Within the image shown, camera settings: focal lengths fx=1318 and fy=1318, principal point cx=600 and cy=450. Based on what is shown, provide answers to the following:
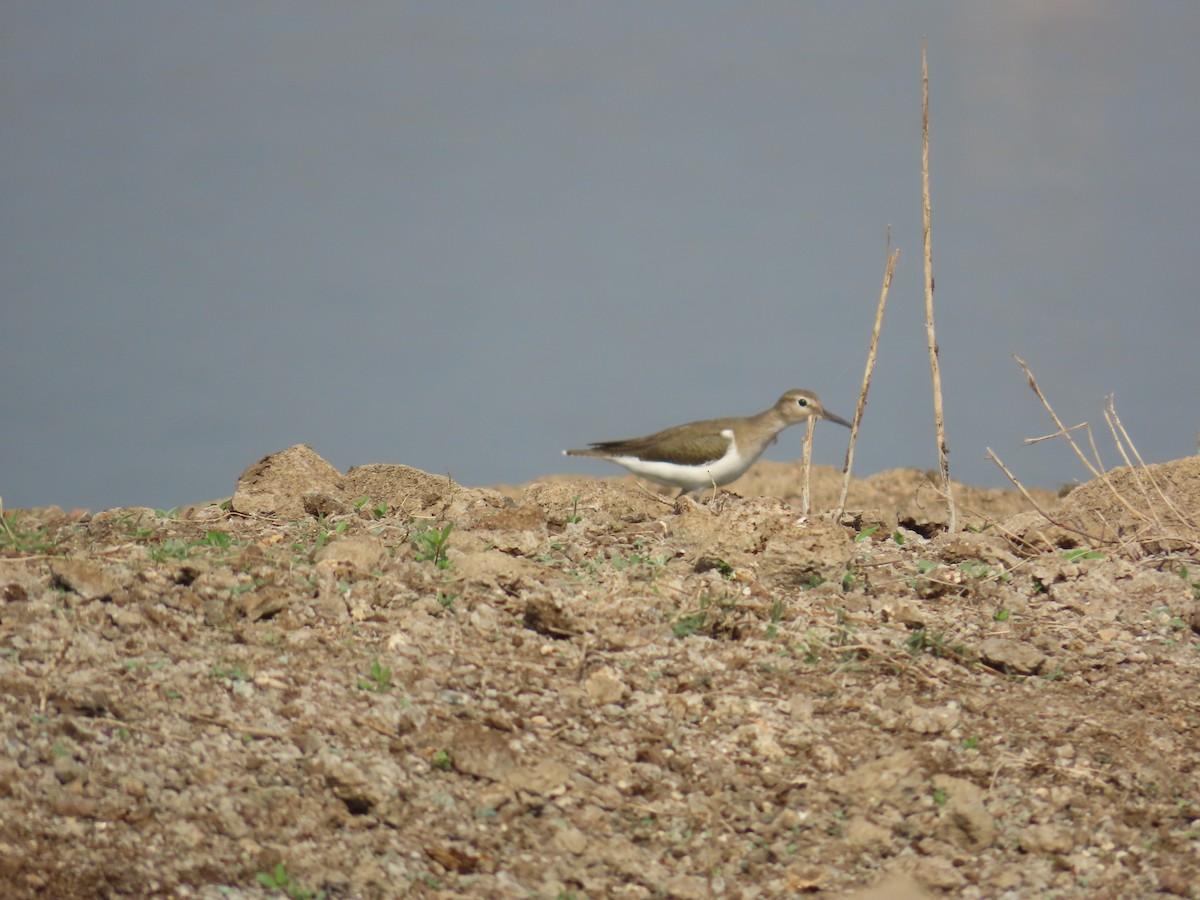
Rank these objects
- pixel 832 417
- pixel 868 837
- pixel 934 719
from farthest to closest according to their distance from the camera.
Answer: pixel 832 417, pixel 934 719, pixel 868 837

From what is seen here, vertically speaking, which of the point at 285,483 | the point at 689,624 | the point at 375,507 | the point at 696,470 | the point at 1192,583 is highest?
the point at 696,470

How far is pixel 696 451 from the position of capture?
33.7 feet

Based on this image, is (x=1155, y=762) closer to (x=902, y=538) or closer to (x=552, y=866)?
(x=902, y=538)

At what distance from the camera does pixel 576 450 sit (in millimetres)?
10930

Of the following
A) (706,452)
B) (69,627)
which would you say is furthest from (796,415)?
(69,627)

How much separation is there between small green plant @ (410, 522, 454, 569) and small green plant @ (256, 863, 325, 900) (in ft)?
6.17

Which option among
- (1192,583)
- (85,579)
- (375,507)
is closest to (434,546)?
(375,507)

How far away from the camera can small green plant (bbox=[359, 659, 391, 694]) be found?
4418mm

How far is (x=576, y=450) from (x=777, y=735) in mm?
6537

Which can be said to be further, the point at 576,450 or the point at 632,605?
the point at 576,450

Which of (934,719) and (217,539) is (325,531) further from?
(934,719)

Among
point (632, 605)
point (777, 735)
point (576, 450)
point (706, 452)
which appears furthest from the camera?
point (576, 450)

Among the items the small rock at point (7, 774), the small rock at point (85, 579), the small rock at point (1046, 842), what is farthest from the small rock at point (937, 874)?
the small rock at point (85, 579)

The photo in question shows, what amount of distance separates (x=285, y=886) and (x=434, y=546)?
2.05m
